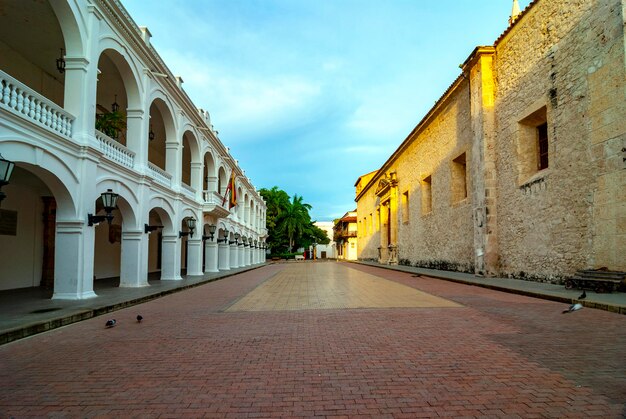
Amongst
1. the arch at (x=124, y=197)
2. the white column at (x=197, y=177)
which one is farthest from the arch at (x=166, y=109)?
the arch at (x=124, y=197)

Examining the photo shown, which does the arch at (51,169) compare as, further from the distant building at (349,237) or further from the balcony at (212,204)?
the distant building at (349,237)

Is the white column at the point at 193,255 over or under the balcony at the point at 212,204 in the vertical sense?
under

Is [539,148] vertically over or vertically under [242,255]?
over

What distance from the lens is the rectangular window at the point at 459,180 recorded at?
21.6m

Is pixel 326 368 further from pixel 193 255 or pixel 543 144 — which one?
pixel 193 255

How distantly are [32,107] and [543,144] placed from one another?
1530 centimetres

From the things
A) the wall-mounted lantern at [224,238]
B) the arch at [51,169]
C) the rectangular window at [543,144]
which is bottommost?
the wall-mounted lantern at [224,238]

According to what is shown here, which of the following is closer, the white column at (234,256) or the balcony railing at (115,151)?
the balcony railing at (115,151)

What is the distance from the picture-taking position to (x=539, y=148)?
1476 centimetres

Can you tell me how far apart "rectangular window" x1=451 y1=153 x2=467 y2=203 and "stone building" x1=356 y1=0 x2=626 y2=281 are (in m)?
0.05

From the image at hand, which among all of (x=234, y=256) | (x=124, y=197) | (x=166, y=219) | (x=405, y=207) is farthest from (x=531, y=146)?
(x=234, y=256)

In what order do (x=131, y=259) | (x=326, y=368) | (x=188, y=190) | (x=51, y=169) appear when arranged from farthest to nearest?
(x=188, y=190)
(x=131, y=259)
(x=51, y=169)
(x=326, y=368)

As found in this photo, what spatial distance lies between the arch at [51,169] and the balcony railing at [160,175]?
459cm

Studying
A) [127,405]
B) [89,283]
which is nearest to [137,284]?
[89,283]
